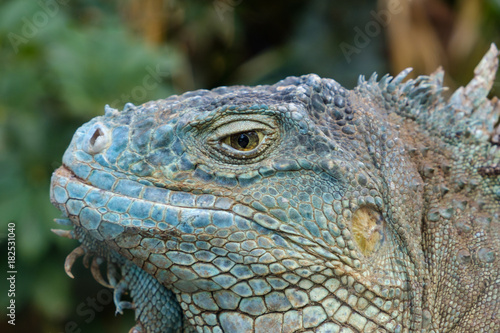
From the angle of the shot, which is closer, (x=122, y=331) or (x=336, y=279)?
(x=336, y=279)

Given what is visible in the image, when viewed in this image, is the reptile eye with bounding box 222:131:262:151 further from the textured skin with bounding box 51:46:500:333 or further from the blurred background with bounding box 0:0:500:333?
the blurred background with bounding box 0:0:500:333

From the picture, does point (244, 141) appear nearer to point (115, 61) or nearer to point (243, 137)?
point (243, 137)

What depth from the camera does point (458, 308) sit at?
9.25ft

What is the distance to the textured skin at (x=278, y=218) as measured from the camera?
8.78 feet

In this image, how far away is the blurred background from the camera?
764cm

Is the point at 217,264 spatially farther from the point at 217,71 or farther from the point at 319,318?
the point at 217,71

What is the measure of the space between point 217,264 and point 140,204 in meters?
0.47

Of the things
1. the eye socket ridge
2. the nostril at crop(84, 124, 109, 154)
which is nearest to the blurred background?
the nostril at crop(84, 124, 109, 154)

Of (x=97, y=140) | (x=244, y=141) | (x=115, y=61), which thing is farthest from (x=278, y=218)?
(x=115, y=61)

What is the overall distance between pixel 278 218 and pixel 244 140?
0.42m

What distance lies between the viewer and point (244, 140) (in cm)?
Result: 282

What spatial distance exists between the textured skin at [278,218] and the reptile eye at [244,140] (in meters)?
0.02

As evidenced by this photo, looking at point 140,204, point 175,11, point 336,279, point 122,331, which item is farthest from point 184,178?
point 175,11

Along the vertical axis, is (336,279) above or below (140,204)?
below
